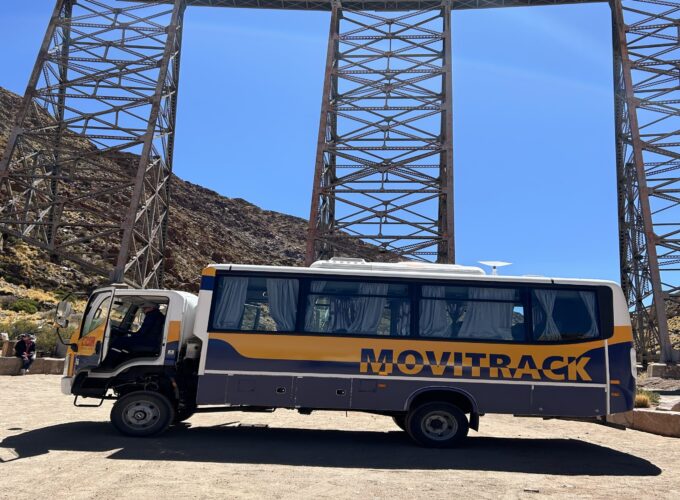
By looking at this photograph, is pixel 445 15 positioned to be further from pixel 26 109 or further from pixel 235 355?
pixel 235 355

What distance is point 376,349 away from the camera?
8984 millimetres

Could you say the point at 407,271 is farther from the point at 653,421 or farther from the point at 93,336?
the point at 653,421

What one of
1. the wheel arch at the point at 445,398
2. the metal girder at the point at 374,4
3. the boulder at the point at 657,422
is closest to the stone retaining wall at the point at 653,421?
the boulder at the point at 657,422

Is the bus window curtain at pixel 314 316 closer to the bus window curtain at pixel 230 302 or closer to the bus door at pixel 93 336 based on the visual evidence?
the bus window curtain at pixel 230 302

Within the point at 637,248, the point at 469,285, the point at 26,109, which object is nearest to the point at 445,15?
the point at 637,248

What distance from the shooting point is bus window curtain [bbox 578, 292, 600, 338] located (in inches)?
354

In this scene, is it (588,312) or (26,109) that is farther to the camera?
(26,109)

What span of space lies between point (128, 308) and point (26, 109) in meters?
18.2

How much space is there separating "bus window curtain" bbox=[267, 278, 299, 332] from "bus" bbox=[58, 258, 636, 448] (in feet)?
0.05

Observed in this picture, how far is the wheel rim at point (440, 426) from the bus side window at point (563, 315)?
1.74 meters

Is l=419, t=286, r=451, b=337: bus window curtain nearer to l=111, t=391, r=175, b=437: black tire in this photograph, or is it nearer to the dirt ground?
the dirt ground

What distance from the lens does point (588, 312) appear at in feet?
29.9

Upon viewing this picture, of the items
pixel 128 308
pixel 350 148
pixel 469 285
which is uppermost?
pixel 350 148

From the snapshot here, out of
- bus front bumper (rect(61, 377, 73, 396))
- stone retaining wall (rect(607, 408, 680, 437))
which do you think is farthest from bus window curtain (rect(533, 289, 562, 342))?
bus front bumper (rect(61, 377, 73, 396))
